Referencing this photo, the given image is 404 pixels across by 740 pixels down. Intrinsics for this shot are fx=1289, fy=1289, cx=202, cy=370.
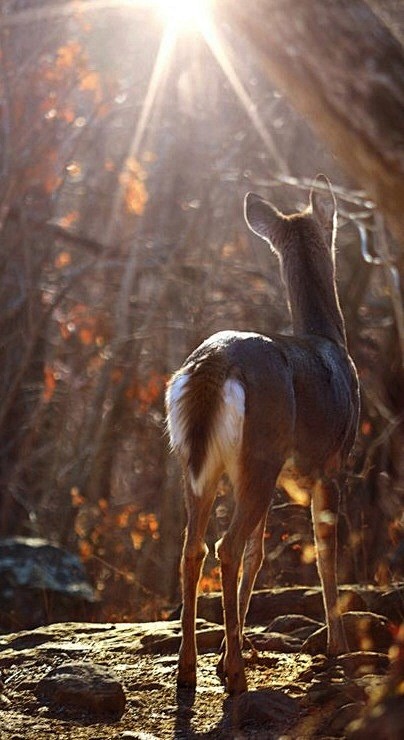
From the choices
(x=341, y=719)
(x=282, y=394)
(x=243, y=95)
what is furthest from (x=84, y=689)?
(x=243, y=95)

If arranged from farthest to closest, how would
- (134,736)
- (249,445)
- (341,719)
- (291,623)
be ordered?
(291,623) < (249,445) < (134,736) < (341,719)

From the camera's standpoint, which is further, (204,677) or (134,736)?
(204,677)

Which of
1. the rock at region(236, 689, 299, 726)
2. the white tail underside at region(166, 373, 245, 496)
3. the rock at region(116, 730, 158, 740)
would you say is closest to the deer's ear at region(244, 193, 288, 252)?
the white tail underside at region(166, 373, 245, 496)

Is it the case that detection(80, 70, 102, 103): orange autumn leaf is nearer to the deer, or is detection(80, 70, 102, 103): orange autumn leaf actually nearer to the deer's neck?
the deer's neck

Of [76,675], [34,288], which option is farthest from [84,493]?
[76,675]

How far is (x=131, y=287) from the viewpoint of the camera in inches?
578

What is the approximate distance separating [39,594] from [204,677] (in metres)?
3.19

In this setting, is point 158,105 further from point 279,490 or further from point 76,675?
point 76,675

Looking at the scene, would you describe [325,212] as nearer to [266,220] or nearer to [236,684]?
[266,220]

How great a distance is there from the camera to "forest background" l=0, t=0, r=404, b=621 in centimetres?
1218

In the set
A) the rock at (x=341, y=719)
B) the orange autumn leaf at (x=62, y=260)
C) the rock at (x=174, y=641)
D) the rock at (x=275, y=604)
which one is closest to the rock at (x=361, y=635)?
the rock at (x=174, y=641)

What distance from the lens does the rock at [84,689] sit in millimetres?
5246

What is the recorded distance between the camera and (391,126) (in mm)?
3611

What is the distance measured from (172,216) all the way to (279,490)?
7.24 meters
